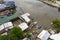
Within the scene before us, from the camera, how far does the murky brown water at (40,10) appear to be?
16.5 meters

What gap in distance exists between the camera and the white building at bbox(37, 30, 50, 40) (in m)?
12.9

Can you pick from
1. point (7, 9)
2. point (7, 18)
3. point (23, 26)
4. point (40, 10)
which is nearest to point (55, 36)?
point (23, 26)

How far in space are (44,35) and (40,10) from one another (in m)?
5.76

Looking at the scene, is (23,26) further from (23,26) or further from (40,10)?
(40,10)

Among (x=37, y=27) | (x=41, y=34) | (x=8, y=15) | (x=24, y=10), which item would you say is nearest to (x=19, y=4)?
(x=24, y=10)

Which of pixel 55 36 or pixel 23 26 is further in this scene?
pixel 23 26

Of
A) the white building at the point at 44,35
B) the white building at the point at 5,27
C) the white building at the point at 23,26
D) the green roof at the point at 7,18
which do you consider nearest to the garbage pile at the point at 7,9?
the green roof at the point at 7,18

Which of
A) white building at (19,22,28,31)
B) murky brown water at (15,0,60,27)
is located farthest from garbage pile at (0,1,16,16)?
white building at (19,22,28,31)

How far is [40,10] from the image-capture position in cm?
1839

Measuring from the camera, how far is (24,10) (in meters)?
18.4

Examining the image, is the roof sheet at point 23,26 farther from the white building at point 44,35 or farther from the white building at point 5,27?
the white building at point 44,35

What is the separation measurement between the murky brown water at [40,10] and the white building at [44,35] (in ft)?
6.07

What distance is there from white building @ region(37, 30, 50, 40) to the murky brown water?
1850mm

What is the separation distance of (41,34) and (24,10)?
227 inches
